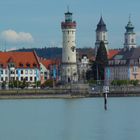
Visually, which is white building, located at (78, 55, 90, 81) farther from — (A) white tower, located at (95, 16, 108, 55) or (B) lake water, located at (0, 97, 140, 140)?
(B) lake water, located at (0, 97, 140, 140)

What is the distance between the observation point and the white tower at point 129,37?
131000mm

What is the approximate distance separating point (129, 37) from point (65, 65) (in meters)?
25.4

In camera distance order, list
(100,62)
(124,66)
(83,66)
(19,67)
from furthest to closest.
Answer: (83,66), (124,66), (100,62), (19,67)

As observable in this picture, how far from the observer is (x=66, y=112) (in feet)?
186

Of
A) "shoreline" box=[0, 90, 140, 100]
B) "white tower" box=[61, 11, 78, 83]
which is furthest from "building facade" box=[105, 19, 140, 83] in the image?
"shoreline" box=[0, 90, 140, 100]

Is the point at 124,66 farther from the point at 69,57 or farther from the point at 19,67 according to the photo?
the point at 19,67

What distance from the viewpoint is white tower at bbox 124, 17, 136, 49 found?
131m

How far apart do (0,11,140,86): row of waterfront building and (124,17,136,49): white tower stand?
2.58 metres

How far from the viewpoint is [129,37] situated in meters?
132

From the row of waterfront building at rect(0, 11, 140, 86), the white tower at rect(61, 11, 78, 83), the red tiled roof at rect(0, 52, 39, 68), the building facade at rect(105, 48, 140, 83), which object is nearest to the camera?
the white tower at rect(61, 11, 78, 83)

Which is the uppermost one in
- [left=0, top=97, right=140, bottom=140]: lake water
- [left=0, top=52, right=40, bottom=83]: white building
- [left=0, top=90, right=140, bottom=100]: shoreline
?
[left=0, top=52, right=40, bottom=83]: white building

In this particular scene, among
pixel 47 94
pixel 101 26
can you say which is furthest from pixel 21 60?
pixel 101 26

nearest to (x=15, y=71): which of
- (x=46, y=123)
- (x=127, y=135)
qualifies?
(x=46, y=123)

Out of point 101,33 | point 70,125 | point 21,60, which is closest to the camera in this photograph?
point 70,125
